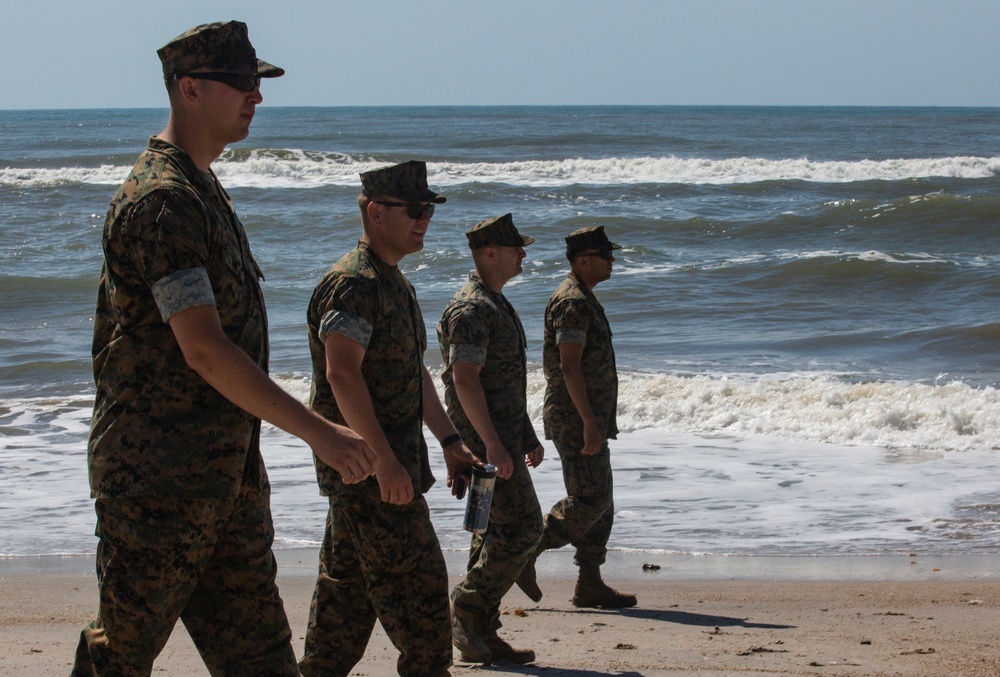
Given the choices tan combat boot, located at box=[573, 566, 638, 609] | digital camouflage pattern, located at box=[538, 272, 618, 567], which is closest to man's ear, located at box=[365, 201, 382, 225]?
digital camouflage pattern, located at box=[538, 272, 618, 567]

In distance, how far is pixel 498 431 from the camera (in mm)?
4832

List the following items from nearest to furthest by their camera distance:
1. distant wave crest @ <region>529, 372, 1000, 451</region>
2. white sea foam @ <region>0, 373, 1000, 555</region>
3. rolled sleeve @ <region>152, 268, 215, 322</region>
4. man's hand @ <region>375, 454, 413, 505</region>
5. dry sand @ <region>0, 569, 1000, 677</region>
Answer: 1. rolled sleeve @ <region>152, 268, 215, 322</region>
2. man's hand @ <region>375, 454, 413, 505</region>
3. dry sand @ <region>0, 569, 1000, 677</region>
4. white sea foam @ <region>0, 373, 1000, 555</region>
5. distant wave crest @ <region>529, 372, 1000, 451</region>

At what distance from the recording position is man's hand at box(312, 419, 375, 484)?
8.27ft

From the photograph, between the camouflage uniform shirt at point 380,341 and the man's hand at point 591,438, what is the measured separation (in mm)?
1858

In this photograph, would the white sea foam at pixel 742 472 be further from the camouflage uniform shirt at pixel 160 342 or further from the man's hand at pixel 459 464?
the camouflage uniform shirt at pixel 160 342

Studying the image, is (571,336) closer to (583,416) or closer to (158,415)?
(583,416)

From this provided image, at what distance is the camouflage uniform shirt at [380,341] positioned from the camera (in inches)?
139

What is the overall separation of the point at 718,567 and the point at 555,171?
3092cm

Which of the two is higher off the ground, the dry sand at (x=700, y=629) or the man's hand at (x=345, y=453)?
the man's hand at (x=345, y=453)

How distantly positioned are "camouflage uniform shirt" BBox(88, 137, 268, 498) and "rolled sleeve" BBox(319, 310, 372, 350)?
31.7 inches

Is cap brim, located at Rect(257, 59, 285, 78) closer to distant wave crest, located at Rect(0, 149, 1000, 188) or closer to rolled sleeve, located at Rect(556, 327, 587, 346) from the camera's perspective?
rolled sleeve, located at Rect(556, 327, 587, 346)

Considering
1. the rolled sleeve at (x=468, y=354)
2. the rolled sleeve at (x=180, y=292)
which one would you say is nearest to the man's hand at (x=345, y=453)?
the rolled sleeve at (x=180, y=292)

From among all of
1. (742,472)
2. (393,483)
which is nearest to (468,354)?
(393,483)

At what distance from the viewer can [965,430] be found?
31.2ft
